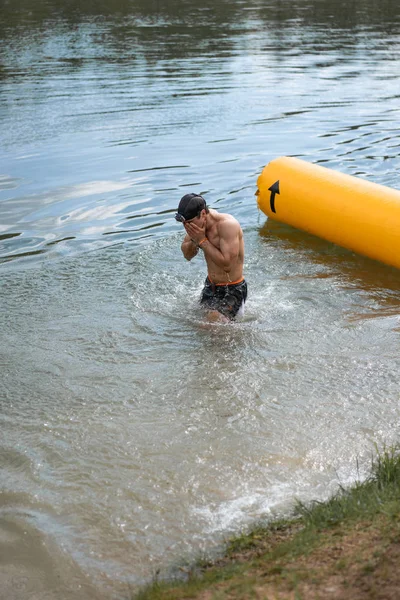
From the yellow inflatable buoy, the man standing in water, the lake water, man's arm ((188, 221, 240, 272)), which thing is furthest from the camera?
the yellow inflatable buoy

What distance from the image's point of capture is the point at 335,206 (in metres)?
8.79

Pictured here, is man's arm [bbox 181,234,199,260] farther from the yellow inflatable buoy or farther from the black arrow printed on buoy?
the black arrow printed on buoy

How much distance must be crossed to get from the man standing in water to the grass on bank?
3.08 m

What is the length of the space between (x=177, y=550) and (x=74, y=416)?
5.97 feet

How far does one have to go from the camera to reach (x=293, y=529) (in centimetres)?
399

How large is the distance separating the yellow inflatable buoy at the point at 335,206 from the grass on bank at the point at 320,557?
4399 mm

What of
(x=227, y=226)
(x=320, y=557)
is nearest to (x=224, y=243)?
(x=227, y=226)

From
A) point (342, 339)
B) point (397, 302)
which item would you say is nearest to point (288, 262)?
point (397, 302)

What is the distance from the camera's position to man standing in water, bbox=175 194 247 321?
260 inches

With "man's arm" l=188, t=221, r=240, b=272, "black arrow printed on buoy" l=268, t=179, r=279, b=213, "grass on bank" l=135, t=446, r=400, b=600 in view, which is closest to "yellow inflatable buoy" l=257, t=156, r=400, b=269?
"black arrow printed on buoy" l=268, t=179, r=279, b=213

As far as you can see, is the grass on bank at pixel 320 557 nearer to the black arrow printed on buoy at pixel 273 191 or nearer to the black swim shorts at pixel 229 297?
the black swim shorts at pixel 229 297

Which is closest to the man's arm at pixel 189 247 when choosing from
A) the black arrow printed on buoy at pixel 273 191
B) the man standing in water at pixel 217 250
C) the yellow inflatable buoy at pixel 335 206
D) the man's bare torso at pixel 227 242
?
the man standing in water at pixel 217 250

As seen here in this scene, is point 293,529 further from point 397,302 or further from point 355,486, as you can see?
point 397,302

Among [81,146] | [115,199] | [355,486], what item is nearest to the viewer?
[355,486]
